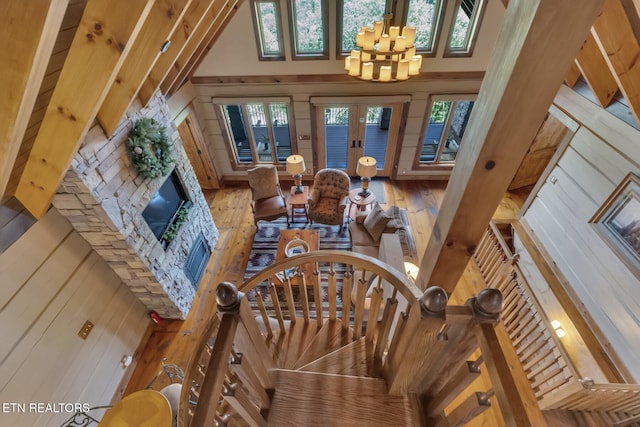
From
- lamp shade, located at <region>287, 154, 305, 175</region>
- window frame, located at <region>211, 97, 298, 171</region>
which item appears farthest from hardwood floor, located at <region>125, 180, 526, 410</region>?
lamp shade, located at <region>287, 154, 305, 175</region>

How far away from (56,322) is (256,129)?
560 cm

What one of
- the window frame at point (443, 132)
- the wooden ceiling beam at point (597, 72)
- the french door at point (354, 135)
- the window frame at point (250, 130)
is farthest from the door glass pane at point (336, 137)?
the wooden ceiling beam at point (597, 72)

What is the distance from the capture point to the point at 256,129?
7.08m

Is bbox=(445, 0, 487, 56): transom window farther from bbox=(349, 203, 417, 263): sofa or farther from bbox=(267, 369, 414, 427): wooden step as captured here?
bbox=(267, 369, 414, 427): wooden step

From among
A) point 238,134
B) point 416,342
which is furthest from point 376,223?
point 238,134

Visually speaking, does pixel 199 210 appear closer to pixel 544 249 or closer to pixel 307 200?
pixel 307 200

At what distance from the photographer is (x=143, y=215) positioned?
3.22m

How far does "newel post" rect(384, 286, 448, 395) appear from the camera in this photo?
3.59 ft

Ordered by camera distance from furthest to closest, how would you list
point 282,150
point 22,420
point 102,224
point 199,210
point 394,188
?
point 282,150
point 394,188
point 199,210
point 102,224
point 22,420

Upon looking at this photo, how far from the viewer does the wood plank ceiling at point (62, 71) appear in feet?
3.98

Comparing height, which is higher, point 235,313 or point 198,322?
point 198,322

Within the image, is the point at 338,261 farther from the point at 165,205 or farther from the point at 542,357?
the point at 165,205

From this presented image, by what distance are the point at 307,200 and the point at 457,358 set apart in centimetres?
410

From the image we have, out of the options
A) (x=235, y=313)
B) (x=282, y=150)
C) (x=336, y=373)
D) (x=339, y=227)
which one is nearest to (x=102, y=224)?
(x=235, y=313)
